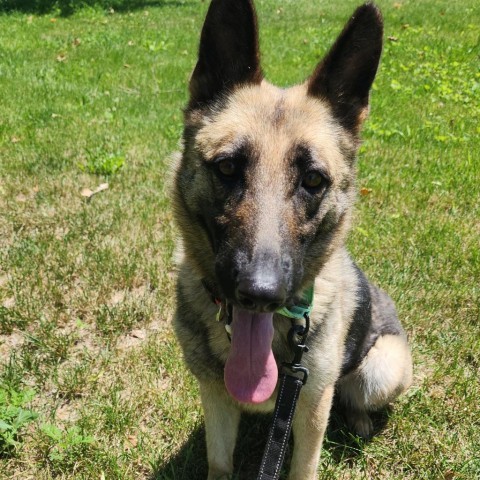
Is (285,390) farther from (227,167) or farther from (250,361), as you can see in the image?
(227,167)

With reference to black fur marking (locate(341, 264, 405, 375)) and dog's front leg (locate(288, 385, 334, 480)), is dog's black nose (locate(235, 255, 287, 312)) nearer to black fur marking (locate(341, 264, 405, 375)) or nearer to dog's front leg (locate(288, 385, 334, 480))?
dog's front leg (locate(288, 385, 334, 480))

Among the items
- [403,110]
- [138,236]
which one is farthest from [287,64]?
[138,236]

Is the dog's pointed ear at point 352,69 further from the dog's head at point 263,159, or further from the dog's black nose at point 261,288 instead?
the dog's black nose at point 261,288

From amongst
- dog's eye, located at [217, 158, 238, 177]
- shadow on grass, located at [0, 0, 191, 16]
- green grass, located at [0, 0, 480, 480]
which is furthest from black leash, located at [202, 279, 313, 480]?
shadow on grass, located at [0, 0, 191, 16]

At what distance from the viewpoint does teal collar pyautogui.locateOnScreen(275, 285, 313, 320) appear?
2420 mm

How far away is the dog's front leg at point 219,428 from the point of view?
2.54 metres

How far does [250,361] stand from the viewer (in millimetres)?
2221

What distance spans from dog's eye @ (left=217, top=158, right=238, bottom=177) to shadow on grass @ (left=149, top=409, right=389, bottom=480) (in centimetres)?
164

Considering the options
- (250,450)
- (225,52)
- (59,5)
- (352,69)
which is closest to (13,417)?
(250,450)

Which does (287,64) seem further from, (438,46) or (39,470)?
(39,470)

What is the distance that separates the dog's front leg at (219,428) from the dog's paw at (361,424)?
2.70 ft

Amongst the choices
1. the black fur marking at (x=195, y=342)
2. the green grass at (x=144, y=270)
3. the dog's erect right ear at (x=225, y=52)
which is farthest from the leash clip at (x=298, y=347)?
the dog's erect right ear at (x=225, y=52)

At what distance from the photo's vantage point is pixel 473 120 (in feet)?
22.4

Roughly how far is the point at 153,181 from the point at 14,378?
2.78 metres
